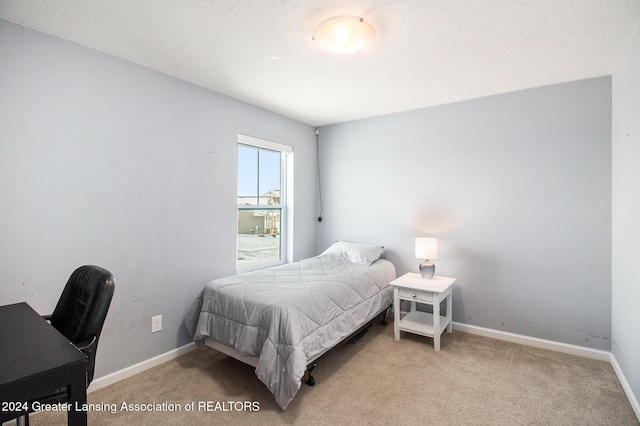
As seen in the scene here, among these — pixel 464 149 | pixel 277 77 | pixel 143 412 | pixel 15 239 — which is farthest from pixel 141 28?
pixel 464 149

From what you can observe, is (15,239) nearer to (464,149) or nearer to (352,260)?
(352,260)

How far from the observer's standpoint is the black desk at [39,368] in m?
0.93

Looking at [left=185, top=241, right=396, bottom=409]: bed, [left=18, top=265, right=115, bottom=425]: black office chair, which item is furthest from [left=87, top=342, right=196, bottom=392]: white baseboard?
[left=18, top=265, right=115, bottom=425]: black office chair

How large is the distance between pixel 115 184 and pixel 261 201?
5.37 feet

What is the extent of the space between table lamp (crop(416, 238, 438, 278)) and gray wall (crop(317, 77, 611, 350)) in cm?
30

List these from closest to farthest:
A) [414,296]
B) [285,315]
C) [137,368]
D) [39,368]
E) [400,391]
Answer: [39,368], [285,315], [400,391], [137,368], [414,296]

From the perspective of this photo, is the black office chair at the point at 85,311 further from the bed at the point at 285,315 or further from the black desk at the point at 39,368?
the bed at the point at 285,315

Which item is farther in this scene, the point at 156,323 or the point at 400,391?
the point at 156,323

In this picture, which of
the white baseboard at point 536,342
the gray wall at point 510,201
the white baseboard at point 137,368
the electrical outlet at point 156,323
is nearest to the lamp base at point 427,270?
the gray wall at point 510,201

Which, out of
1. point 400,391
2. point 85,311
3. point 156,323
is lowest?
point 400,391

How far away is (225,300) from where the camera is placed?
2457 mm

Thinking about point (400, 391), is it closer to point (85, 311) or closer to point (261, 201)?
point (85, 311)

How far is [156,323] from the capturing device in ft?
8.40

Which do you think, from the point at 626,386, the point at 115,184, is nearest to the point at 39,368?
the point at 115,184
